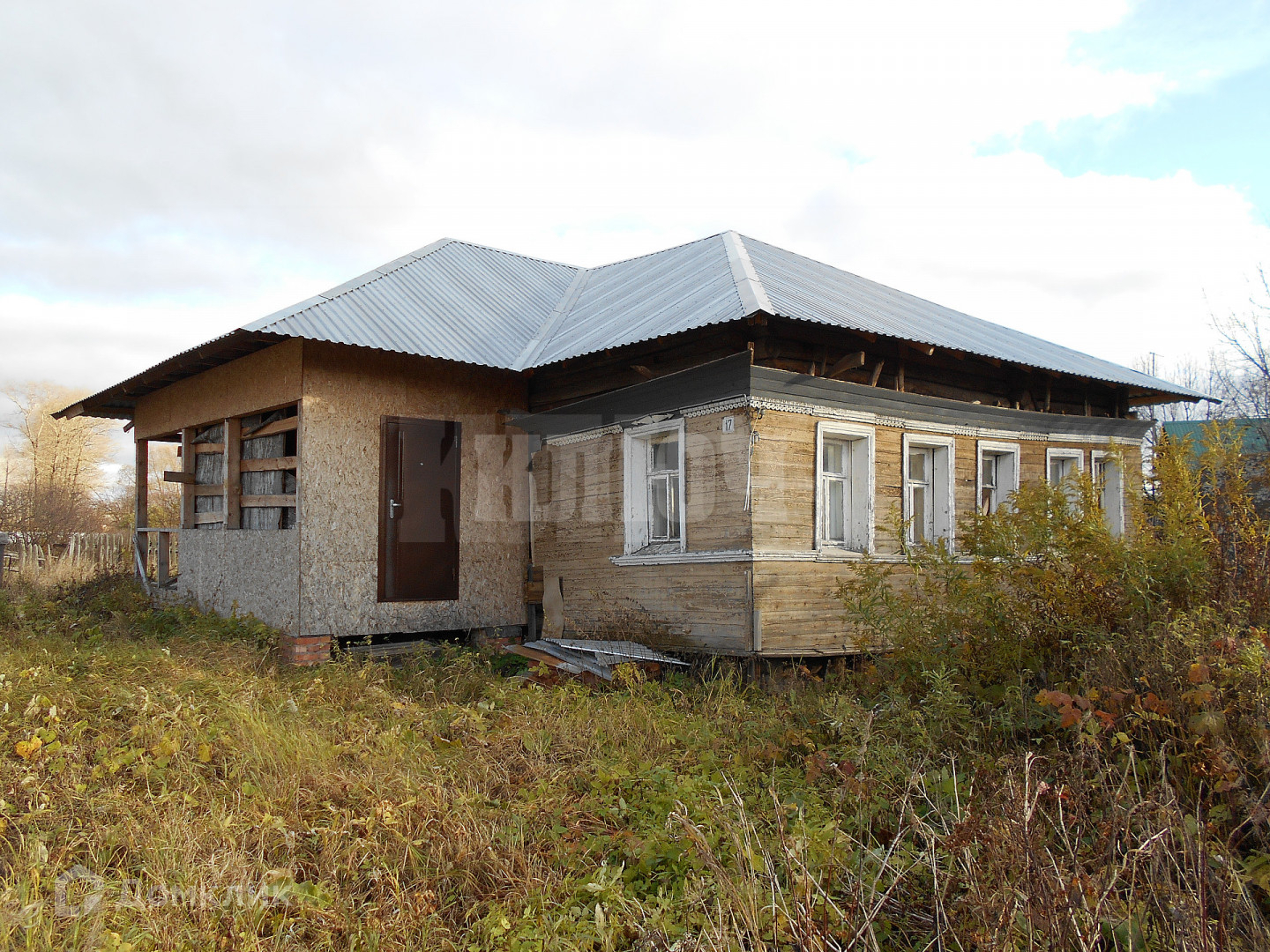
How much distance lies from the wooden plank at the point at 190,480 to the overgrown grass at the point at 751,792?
5192 mm

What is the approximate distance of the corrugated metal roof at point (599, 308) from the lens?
9.00m

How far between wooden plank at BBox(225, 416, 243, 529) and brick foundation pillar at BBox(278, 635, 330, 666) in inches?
85.3

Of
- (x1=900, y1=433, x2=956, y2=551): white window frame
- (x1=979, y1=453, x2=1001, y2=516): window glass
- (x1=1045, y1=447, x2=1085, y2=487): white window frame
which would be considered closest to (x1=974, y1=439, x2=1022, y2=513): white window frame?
(x1=979, y1=453, x2=1001, y2=516): window glass

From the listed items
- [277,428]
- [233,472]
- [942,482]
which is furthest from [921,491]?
[233,472]

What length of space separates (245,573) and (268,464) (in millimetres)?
1337

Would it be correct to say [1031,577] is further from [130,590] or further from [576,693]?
[130,590]

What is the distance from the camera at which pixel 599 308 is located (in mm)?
11648

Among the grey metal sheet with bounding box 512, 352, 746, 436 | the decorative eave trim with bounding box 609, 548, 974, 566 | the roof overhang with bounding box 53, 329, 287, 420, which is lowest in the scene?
the decorative eave trim with bounding box 609, 548, 974, 566

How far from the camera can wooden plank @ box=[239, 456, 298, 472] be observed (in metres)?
9.84

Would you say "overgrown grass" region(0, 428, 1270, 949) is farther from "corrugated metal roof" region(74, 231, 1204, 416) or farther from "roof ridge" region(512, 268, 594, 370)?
"roof ridge" region(512, 268, 594, 370)

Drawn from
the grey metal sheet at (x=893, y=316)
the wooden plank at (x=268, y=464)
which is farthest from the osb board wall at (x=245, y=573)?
the grey metal sheet at (x=893, y=316)

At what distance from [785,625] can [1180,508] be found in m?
3.66

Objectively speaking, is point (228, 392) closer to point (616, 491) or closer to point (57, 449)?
point (616, 491)

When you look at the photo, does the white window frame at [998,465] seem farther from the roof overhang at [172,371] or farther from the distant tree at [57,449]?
the distant tree at [57,449]
